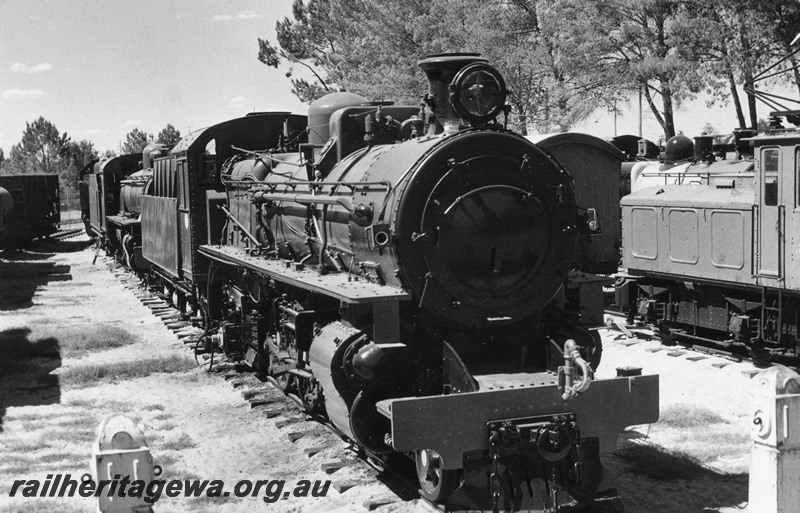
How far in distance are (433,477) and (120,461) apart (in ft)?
10.4

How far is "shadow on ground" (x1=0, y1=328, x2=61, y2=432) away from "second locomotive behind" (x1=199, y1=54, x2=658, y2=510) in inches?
186

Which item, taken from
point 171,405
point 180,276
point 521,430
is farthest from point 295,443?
point 180,276

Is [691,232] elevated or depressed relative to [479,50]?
depressed

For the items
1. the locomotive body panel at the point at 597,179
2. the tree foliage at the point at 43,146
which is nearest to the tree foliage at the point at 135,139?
the tree foliage at the point at 43,146

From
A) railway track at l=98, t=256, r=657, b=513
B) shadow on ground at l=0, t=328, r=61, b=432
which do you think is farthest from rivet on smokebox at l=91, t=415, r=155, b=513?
shadow on ground at l=0, t=328, r=61, b=432

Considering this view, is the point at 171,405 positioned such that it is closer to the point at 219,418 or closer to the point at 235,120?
the point at 219,418

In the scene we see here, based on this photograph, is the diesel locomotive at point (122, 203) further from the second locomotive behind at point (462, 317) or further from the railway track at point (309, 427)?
the second locomotive behind at point (462, 317)

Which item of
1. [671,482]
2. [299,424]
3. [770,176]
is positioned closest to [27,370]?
[299,424]

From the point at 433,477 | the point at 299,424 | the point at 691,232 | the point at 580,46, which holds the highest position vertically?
the point at 580,46

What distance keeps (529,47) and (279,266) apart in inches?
760

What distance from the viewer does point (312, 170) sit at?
367 inches

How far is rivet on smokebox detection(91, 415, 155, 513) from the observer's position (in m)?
4.29

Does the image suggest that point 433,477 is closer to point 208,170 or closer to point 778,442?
point 778,442

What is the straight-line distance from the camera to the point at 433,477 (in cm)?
701
